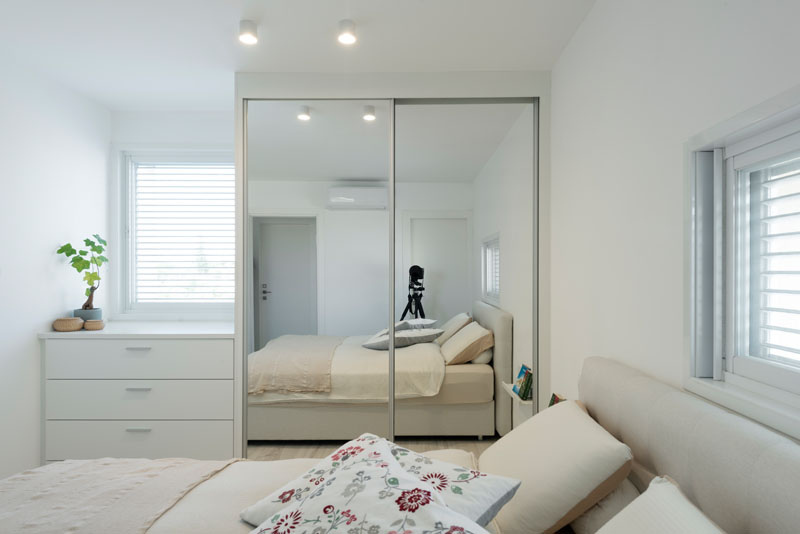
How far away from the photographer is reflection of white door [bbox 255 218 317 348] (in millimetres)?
3002

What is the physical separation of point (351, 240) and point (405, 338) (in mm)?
702

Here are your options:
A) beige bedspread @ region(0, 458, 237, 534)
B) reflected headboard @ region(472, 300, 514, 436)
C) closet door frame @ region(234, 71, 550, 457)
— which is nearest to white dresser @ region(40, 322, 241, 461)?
closet door frame @ region(234, 71, 550, 457)

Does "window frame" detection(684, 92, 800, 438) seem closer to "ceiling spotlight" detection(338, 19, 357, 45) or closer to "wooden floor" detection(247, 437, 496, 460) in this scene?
"ceiling spotlight" detection(338, 19, 357, 45)

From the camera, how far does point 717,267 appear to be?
1.41 m

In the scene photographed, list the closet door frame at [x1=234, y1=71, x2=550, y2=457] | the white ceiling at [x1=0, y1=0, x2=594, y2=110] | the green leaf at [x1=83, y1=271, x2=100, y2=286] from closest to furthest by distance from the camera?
the white ceiling at [x1=0, y1=0, x2=594, y2=110] < the closet door frame at [x1=234, y1=71, x2=550, y2=457] < the green leaf at [x1=83, y1=271, x2=100, y2=286]

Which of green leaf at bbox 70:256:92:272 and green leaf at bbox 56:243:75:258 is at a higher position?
green leaf at bbox 56:243:75:258

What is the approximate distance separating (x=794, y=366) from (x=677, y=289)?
1.26 ft

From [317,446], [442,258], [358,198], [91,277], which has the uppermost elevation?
[358,198]

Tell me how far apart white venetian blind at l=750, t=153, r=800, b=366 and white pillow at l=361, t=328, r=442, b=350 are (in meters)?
1.87

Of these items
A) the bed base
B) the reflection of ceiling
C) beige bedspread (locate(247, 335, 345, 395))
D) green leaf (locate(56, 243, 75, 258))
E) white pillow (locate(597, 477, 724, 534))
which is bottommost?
the bed base

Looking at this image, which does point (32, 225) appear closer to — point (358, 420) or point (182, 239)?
point (182, 239)

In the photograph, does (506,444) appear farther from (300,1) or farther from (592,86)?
(300,1)

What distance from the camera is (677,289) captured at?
151 centimetres

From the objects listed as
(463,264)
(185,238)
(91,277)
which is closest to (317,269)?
(463,264)
